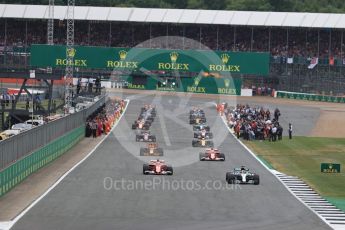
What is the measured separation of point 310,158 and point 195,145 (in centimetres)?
750

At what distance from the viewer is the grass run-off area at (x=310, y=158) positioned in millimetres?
44375

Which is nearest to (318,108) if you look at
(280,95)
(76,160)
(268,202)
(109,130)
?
(280,95)

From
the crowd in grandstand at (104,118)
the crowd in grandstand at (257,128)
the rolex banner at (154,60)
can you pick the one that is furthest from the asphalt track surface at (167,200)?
the rolex banner at (154,60)

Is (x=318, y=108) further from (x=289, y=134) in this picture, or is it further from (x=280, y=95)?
(x=289, y=134)

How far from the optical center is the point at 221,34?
130875mm

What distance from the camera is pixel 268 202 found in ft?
124

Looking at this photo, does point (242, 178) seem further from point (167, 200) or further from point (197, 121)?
point (197, 121)

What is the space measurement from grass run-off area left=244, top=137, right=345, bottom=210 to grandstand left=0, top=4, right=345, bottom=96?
159 feet

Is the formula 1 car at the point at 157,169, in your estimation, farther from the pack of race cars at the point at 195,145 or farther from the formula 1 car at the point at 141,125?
the formula 1 car at the point at 141,125

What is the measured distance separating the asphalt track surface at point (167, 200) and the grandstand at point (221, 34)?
63.4 metres

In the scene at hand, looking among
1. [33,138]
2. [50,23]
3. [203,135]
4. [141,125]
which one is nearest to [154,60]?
[50,23]

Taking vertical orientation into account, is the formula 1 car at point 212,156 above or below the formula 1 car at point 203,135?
below

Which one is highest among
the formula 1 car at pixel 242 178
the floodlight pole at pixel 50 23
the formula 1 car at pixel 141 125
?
the floodlight pole at pixel 50 23

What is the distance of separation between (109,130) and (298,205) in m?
38.0
